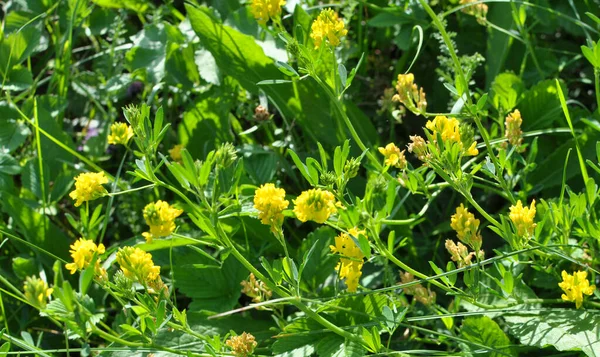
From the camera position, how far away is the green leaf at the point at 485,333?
175cm

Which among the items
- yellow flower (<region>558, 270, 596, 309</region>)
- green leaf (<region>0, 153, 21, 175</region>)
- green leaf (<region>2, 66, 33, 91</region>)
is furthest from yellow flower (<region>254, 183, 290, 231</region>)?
green leaf (<region>2, 66, 33, 91</region>)

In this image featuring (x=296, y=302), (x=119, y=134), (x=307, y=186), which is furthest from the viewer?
(x=307, y=186)

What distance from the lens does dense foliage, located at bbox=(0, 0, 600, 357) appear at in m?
1.54

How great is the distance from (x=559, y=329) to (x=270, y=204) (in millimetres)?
726

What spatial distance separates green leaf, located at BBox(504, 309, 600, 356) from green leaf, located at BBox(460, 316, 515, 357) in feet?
0.12

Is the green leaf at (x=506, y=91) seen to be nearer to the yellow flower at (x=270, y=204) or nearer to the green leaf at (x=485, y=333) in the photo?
the green leaf at (x=485, y=333)

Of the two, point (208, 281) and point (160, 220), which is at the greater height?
point (160, 220)

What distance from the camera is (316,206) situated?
144cm

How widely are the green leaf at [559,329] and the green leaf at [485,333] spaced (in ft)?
0.12

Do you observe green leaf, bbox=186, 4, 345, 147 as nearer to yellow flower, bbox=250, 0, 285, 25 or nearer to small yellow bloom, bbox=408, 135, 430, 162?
yellow flower, bbox=250, 0, 285, 25

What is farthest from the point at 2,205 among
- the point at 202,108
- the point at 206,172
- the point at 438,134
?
the point at 438,134

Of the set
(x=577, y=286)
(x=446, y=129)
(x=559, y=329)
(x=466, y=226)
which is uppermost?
(x=446, y=129)

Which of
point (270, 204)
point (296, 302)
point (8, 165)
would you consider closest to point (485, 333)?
point (296, 302)

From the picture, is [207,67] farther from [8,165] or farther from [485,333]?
[485,333]
